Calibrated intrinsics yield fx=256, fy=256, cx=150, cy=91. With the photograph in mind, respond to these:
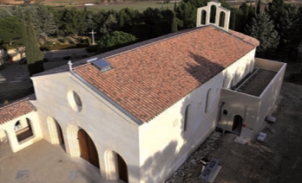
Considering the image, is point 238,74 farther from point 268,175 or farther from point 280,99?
point 268,175

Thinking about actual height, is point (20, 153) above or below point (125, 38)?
below

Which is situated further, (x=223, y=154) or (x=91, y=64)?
(x=223, y=154)

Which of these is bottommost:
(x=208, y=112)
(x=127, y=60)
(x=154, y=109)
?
(x=208, y=112)

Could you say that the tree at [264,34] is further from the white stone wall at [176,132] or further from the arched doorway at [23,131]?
the arched doorway at [23,131]

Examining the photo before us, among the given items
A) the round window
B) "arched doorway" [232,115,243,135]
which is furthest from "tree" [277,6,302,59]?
the round window

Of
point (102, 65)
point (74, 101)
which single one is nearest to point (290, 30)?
point (102, 65)

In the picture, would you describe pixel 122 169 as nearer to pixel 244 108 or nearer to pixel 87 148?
pixel 87 148

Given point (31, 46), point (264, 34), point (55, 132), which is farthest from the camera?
point (264, 34)

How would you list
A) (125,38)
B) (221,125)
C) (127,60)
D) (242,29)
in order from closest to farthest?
1. (127,60)
2. (221,125)
3. (125,38)
4. (242,29)

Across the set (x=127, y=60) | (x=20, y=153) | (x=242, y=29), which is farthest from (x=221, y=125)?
(x=242, y=29)
